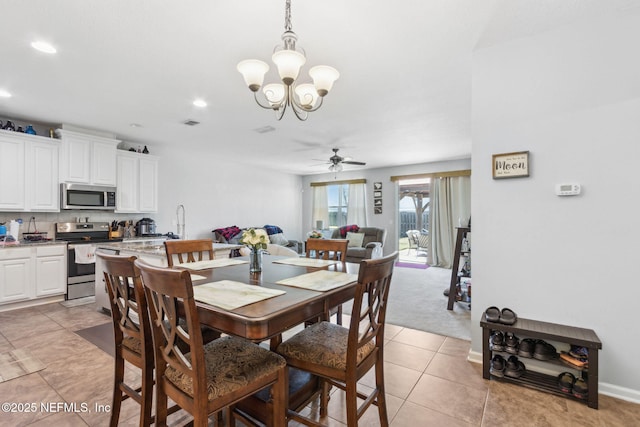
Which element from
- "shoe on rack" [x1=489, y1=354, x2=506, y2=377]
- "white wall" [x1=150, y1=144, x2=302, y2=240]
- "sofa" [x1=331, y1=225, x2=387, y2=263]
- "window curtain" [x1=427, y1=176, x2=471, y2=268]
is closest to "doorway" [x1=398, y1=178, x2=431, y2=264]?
"window curtain" [x1=427, y1=176, x2=471, y2=268]

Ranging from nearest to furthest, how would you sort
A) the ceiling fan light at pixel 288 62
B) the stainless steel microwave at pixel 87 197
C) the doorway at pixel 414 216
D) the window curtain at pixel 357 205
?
the ceiling fan light at pixel 288 62
the stainless steel microwave at pixel 87 197
the doorway at pixel 414 216
the window curtain at pixel 357 205

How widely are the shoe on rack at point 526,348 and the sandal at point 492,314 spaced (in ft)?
0.72

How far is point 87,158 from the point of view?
14.7 ft

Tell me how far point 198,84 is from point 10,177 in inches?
120

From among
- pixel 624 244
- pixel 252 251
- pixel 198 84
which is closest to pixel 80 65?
pixel 198 84

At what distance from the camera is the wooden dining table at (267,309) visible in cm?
117

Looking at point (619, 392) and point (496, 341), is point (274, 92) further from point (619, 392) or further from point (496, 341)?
point (619, 392)

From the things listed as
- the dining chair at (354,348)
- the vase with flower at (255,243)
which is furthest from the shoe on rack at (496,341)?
the vase with flower at (255,243)

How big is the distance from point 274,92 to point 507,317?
7.99 feet

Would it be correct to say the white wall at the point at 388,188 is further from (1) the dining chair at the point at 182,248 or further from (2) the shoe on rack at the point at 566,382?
(1) the dining chair at the point at 182,248

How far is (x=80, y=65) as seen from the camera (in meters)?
2.68

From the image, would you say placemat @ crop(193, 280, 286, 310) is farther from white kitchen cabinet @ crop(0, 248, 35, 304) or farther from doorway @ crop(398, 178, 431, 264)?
doorway @ crop(398, 178, 431, 264)

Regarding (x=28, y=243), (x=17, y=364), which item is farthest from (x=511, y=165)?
(x=28, y=243)

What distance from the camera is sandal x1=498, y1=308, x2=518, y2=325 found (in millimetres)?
2201
